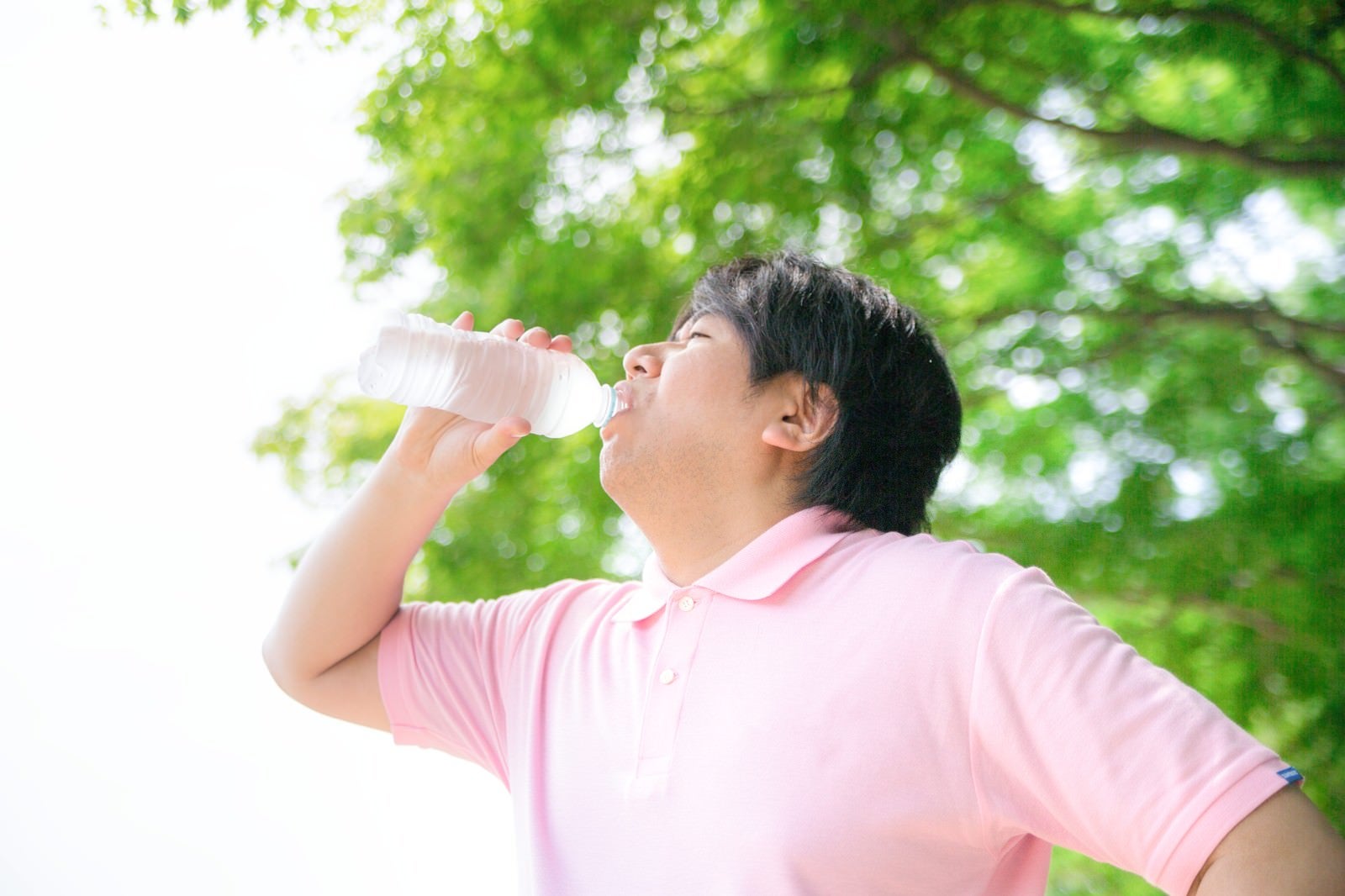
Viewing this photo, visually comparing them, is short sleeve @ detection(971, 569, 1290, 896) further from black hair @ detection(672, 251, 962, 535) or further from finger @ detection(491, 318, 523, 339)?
finger @ detection(491, 318, 523, 339)

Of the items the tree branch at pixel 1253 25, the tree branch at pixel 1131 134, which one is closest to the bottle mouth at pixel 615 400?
the tree branch at pixel 1131 134

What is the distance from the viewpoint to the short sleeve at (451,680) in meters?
1.22

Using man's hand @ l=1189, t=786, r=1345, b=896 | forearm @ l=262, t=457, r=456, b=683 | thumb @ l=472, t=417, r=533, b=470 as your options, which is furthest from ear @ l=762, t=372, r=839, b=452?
man's hand @ l=1189, t=786, r=1345, b=896

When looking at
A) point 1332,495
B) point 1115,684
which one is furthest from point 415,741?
point 1332,495

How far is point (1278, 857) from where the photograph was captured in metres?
0.72

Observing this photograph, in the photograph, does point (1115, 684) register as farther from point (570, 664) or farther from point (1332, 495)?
point (1332, 495)

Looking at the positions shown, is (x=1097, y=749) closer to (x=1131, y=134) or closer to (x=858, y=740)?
(x=858, y=740)

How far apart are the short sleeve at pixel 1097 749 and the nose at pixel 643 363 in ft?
1.54

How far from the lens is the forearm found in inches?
47.9

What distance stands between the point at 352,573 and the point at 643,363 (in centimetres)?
38

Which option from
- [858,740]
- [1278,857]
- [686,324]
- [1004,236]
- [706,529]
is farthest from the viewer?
[1004,236]

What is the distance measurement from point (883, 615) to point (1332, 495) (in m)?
1.43

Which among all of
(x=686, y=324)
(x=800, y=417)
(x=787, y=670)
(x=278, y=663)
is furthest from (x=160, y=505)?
(x=787, y=670)

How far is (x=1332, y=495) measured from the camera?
1.99 metres
